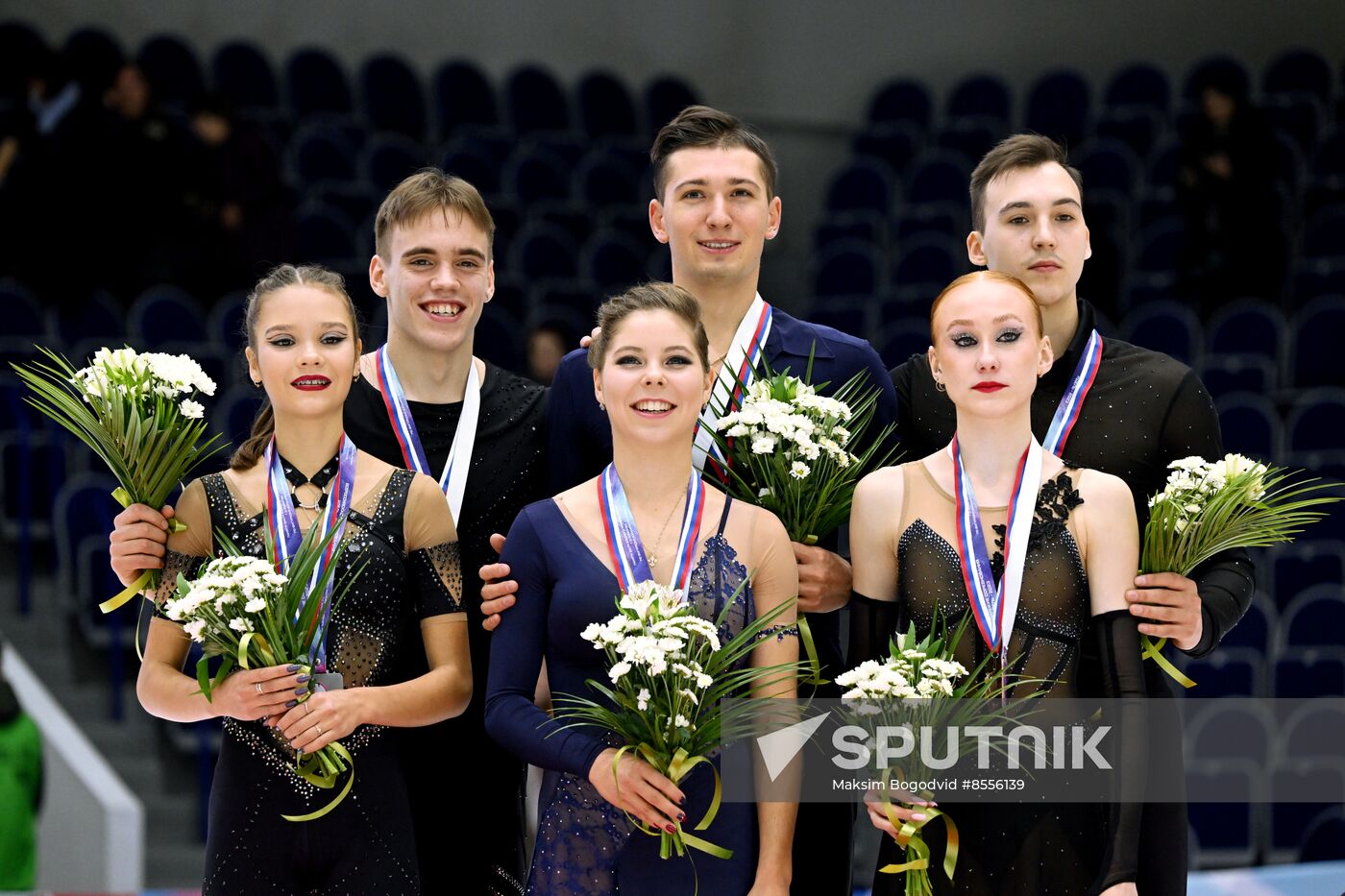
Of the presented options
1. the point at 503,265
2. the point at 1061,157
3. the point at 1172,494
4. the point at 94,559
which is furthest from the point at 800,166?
the point at 1172,494

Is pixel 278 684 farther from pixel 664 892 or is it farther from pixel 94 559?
pixel 94 559

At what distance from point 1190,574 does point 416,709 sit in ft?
5.10

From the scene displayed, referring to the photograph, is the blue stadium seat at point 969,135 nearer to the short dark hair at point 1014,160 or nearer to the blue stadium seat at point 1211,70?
the blue stadium seat at point 1211,70

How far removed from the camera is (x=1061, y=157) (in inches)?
142

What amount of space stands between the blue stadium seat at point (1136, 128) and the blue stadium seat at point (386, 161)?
13.6 ft

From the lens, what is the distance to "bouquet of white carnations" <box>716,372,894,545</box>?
311cm

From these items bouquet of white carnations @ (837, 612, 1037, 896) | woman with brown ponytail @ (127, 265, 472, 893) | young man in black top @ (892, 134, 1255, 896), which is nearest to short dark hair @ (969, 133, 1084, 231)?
young man in black top @ (892, 134, 1255, 896)

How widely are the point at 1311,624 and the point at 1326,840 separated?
3.39 feet

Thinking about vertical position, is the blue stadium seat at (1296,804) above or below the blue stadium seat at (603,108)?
below

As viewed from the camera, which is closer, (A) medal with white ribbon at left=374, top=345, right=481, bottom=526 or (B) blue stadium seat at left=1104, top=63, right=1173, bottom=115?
(A) medal with white ribbon at left=374, top=345, right=481, bottom=526

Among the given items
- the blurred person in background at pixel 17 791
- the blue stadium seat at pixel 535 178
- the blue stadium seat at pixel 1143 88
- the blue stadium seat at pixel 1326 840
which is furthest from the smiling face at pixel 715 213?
the blue stadium seat at pixel 1143 88

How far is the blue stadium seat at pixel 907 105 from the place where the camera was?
10664 mm

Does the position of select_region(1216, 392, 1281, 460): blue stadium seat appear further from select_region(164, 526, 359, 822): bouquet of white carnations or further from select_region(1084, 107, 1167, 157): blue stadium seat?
select_region(164, 526, 359, 822): bouquet of white carnations

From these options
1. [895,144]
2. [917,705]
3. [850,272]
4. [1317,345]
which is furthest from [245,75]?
[917,705]
